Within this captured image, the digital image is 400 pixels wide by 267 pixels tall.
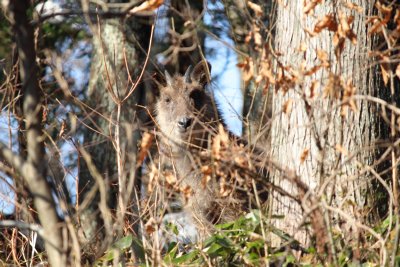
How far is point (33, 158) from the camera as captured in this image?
4.66 m

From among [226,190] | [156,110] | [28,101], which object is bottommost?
[156,110]

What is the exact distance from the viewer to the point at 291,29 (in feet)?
23.7

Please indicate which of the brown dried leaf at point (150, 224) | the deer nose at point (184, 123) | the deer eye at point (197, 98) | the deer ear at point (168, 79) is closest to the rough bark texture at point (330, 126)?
the brown dried leaf at point (150, 224)

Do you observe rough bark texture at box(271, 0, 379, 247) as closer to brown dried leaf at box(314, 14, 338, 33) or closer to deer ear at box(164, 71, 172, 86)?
brown dried leaf at box(314, 14, 338, 33)

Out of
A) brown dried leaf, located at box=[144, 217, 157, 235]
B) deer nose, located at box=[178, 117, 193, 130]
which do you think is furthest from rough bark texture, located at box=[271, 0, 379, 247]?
deer nose, located at box=[178, 117, 193, 130]

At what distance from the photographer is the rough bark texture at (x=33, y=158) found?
183 inches

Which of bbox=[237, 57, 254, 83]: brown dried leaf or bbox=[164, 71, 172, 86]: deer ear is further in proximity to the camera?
bbox=[164, 71, 172, 86]: deer ear

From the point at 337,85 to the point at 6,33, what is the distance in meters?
8.42

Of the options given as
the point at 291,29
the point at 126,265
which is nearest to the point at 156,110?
the point at 291,29

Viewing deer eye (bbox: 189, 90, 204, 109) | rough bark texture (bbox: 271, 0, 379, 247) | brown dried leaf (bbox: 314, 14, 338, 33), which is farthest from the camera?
deer eye (bbox: 189, 90, 204, 109)

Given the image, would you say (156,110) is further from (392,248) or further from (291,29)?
(392,248)

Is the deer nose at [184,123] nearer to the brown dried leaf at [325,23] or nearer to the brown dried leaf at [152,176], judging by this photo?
the brown dried leaf at [152,176]

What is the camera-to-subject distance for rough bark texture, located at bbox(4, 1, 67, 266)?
183 inches

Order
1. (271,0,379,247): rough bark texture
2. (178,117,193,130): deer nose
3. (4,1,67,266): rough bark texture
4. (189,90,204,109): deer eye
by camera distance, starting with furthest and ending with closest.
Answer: (189,90,204,109): deer eye
(178,117,193,130): deer nose
(271,0,379,247): rough bark texture
(4,1,67,266): rough bark texture
